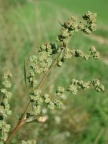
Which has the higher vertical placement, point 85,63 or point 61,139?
point 85,63

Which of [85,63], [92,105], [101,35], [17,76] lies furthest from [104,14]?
[17,76]

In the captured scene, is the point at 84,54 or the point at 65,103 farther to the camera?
the point at 65,103

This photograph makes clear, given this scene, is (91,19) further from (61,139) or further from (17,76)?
(17,76)

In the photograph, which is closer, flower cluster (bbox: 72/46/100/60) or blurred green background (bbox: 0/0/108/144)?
flower cluster (bbox: 72/46/100/60)

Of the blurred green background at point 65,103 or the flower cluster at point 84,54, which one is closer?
the flower cluster at point 84,54

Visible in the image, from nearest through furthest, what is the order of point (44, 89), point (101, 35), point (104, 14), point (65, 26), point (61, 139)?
point (65, 26) < point (61, 139) < point (44, 89) < point (101, 35) < point (104, 14)

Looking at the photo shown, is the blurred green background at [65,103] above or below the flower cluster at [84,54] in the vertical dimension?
above

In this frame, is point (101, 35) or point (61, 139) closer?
point (61, 139)

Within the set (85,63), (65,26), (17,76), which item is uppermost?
(85,63)

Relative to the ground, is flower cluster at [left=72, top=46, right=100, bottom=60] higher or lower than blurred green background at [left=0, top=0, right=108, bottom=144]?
lower

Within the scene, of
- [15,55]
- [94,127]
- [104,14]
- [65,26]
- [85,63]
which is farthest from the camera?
[104,14]

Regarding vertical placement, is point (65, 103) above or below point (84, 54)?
above
